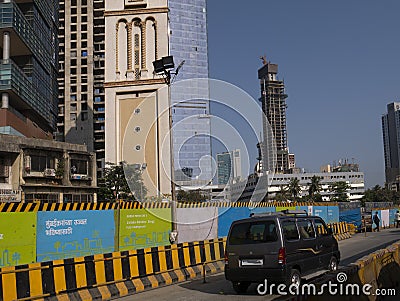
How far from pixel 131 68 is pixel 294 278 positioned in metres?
55.1

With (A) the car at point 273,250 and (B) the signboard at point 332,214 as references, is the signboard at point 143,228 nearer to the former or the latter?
(A) the car at point 273,250

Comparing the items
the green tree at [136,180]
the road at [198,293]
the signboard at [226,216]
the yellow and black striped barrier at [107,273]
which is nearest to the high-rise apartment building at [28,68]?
the green tree at [136,180]

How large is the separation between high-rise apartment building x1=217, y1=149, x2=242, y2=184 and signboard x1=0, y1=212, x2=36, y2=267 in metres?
10.8

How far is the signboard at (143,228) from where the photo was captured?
18.9 m

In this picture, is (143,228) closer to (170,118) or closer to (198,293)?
(170,118)

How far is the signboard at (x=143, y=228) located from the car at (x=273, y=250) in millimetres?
8181

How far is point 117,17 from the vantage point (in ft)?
207

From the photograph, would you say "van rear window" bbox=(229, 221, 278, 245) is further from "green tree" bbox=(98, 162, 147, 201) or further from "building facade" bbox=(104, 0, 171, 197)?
"building facade" bbox=(104, 0, 171, 197)

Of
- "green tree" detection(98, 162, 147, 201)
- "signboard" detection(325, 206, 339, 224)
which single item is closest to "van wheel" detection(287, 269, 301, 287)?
"signboard" detection(325, 206, 339, 224)

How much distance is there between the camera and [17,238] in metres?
14.5

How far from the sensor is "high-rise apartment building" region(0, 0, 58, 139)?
4430cm

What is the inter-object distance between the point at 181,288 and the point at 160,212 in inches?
308

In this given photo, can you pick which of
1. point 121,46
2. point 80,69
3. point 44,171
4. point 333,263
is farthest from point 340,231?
point 80,69

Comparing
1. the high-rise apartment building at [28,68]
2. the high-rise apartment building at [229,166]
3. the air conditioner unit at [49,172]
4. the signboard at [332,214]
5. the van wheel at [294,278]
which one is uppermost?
the high-rise apartment building at [28,68]
